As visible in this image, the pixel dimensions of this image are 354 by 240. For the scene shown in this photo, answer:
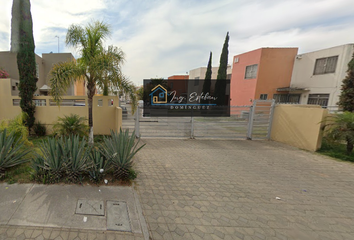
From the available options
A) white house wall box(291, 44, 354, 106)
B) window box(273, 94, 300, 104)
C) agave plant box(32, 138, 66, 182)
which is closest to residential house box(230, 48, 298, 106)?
window box(273, 94, 300, 104)

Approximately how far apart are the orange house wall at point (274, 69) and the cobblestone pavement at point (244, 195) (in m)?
10.1

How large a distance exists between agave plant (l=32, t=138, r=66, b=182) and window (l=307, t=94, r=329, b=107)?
16.1 m

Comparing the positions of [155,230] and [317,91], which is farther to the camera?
[317,91]

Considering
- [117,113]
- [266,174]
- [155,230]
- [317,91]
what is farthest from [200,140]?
[317,91]

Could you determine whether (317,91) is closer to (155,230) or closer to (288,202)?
(288,202)

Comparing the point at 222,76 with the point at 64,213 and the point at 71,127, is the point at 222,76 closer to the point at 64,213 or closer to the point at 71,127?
the point at 71,127

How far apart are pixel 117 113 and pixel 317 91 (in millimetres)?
14865

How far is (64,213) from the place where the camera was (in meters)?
2.22

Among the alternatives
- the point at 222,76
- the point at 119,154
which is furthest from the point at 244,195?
the point at 222,76

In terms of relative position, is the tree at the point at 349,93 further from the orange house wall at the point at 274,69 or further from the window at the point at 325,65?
the orange house wall at the point at 274,69

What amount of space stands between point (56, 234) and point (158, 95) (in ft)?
48.4

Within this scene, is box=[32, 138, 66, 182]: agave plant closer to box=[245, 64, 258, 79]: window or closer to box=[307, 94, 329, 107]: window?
box=[245, 64, 258, 79]: window

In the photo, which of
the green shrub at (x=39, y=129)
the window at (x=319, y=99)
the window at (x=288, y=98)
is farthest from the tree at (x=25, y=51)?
the window at (x=319, y=99)

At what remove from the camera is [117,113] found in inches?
240
